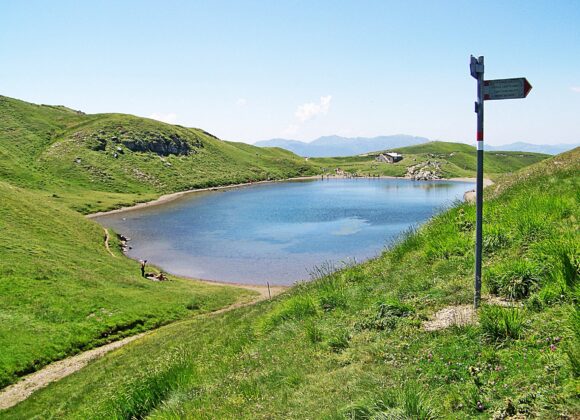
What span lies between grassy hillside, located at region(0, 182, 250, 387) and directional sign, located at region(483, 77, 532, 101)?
99.4 feet

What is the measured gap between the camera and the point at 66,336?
31766 mm

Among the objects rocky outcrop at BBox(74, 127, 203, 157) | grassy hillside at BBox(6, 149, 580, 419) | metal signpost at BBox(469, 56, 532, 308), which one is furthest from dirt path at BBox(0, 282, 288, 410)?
rocky outcrop at BBox(74, 127, 203, 157)

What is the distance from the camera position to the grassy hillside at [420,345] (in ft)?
21.5

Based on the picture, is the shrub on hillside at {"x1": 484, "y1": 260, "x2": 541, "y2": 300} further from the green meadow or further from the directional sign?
the directional sign

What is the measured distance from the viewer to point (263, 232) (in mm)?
87312

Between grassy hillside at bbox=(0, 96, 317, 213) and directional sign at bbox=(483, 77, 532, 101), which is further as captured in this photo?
grassy hillside at bbox=(0, 96, 317, 213)

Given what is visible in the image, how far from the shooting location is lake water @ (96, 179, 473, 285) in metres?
61.6

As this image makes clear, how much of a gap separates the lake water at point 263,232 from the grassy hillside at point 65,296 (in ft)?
34.9

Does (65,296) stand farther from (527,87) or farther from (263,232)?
(263,232)

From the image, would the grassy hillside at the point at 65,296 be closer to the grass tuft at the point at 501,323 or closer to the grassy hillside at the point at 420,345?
the grassy hillside at the point at 420,345

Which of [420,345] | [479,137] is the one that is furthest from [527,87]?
[420,345]

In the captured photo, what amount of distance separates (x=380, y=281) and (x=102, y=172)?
6398 inches

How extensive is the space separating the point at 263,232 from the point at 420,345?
259ft

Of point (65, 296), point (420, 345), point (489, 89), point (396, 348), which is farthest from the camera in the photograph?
point (65, 296)
